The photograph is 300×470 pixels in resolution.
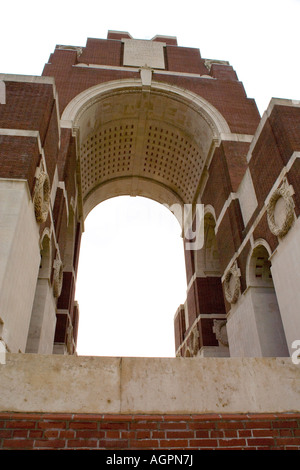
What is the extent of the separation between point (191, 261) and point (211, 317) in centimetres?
404

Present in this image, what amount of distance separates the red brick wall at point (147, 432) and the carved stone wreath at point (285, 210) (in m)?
6.44

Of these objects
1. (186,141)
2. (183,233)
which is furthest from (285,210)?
(183,233)

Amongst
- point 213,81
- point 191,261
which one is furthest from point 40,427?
point 213,81

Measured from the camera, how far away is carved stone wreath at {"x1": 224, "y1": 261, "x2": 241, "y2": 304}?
1358 centimetres

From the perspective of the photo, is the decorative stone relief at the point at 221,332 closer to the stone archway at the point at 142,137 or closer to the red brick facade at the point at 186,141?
the red brick facade at the point at 186,141

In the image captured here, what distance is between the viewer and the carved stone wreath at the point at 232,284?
13.6 m

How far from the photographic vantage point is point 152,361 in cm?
493

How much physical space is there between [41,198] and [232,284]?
8.13m

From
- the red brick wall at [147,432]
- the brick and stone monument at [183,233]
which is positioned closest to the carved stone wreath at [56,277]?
the brick and stone monument at [183,233]

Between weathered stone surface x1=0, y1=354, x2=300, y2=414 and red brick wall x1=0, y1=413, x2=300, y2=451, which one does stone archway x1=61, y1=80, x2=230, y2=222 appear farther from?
red brick wall x1=0, y1=413, x2=300, y2=451

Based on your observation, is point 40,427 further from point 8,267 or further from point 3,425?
point 8,267

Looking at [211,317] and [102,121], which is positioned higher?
[102,121]

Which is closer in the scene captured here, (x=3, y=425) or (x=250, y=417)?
(x=3, y=425)
